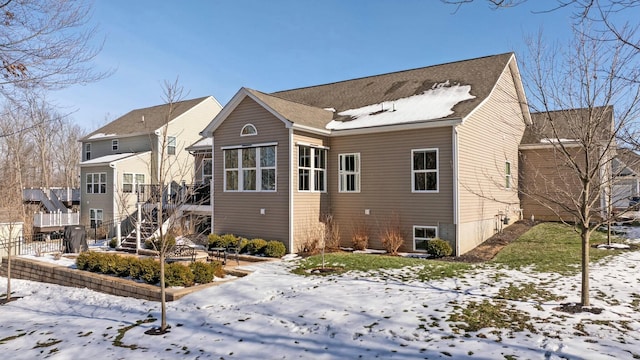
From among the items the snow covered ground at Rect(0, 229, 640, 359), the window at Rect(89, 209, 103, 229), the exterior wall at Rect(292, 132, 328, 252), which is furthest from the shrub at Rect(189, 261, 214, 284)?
the window at Rect(89, 209, 103, 229)

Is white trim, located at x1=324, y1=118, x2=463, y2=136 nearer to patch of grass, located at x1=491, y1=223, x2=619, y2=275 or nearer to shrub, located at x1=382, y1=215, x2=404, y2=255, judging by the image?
shrub, located at x1=382, y1=215, x2=404, y2=255

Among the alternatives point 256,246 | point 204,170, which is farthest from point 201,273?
point 204,170

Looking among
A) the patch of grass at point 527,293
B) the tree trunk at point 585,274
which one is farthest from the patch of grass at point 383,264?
the tree trunk at point 585,274

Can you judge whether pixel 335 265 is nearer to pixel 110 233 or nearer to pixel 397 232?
pixel 397 232

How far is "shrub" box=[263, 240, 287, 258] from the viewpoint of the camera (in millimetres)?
13453

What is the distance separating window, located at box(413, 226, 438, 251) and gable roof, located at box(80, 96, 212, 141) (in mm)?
20124

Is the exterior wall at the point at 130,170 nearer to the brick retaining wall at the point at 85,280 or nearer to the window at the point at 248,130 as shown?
the brick retaining wall at the point at 85,280

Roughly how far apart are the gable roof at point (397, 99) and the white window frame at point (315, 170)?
88 cm

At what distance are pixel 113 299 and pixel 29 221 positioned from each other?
62.6 feet

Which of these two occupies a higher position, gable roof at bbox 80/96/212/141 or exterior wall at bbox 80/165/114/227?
gable roof at bbox 80/96/212/141

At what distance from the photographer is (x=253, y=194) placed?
1501cm

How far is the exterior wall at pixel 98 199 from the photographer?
2575 cm

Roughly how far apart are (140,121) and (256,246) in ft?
67.6

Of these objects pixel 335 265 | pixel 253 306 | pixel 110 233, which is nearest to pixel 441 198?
pixel 335 265
